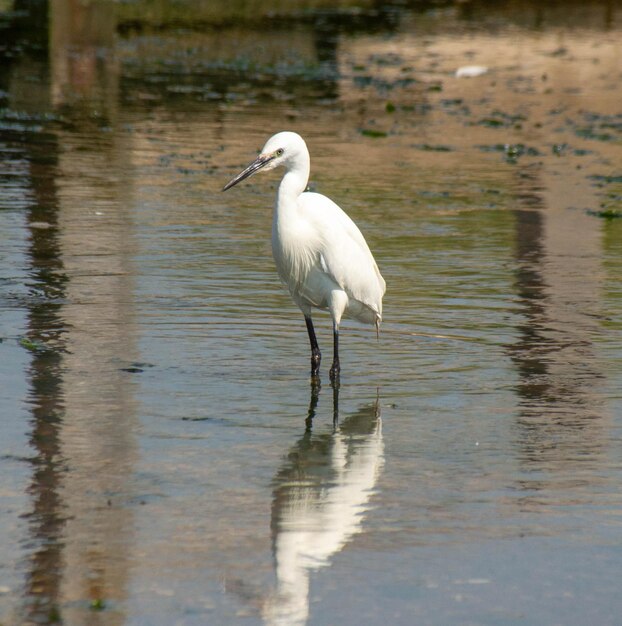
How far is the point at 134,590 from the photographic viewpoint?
16.3 feet

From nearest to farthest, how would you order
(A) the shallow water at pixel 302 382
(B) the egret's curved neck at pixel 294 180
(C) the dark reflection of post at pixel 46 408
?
(C) the dark reflection of post at pixel 46 408, (A) the shallow water at pixel 302 382, (B) the egret's curved neck at pixel 294 180

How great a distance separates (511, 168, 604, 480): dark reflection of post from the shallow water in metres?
0.03

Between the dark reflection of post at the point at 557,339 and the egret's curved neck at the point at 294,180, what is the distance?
5.46 ft

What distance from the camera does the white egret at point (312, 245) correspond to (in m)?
7.87

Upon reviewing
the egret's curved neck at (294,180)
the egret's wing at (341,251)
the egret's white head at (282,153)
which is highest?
the egret's white head at (282,153)

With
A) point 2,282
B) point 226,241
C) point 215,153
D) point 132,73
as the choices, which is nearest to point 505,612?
point 2,282

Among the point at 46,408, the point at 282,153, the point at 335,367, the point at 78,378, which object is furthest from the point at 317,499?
the point at 282,153

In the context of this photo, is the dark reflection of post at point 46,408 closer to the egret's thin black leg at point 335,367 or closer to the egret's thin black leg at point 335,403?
the egret's thin black leg at point 335,403

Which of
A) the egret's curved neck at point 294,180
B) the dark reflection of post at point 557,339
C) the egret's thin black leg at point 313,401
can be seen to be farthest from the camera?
the egret's curved neck at point 294,180

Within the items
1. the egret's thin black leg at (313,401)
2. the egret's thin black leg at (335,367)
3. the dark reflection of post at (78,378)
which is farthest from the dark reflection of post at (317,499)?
the dark reflection of post at (78,378)

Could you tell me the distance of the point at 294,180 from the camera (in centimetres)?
786

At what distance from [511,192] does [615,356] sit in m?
6.12

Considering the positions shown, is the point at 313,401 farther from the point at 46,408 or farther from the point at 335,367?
the point at 46,408

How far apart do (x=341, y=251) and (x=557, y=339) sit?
1.78m
